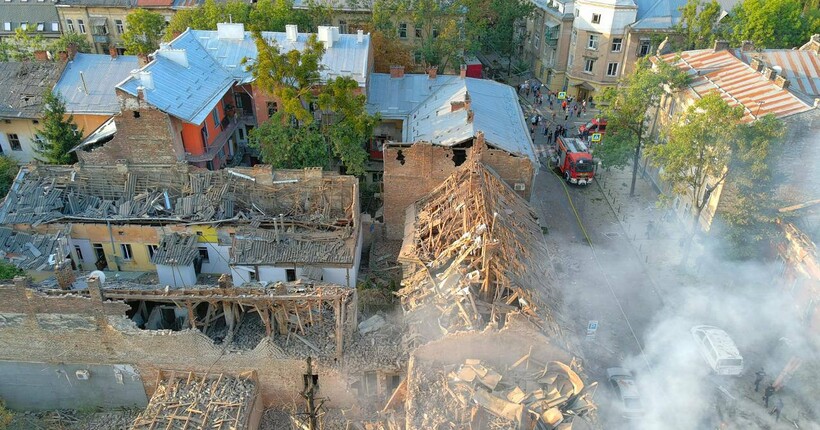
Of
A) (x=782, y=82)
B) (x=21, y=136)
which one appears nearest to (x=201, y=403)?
(x=21, y=136)

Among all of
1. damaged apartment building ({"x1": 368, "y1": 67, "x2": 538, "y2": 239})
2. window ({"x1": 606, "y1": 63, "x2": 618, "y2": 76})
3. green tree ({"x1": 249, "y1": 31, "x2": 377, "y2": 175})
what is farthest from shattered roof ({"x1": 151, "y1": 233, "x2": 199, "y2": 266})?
window ({"x1": 606, "y1": 63, "x2": 618, "y2": 76})

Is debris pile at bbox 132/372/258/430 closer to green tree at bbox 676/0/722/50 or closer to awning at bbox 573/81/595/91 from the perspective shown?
green tree at bbox 676/0/722/50

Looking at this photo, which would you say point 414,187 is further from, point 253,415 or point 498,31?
point 498,31

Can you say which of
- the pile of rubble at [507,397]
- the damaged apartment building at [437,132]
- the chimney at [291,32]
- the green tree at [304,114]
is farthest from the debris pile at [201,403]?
the chimney at [291,32]

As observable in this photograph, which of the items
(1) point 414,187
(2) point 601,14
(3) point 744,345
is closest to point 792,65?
(2) point 601,14

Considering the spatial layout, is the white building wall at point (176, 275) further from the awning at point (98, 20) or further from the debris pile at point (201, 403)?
the awning at point (98, 20)
